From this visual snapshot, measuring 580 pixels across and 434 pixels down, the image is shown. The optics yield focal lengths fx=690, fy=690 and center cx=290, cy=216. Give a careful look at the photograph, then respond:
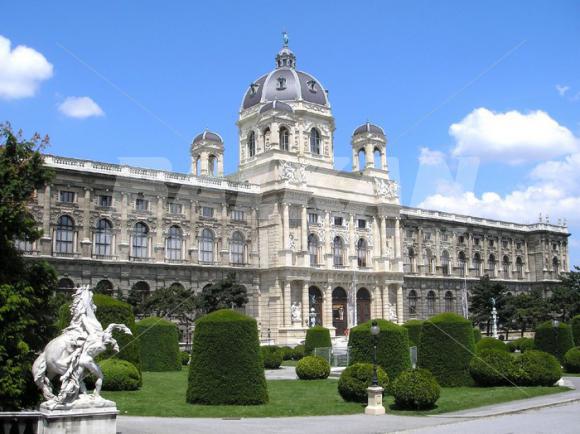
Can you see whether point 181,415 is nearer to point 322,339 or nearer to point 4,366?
point 4,366

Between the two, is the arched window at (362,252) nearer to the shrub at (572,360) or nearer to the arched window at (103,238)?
the arched window at (103,238)

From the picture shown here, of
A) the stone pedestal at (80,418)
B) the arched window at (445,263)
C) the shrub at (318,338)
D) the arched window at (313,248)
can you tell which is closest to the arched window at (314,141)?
the arched window at (313,248)

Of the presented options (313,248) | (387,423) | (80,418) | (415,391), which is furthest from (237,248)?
(80,418)

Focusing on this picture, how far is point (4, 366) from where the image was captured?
52.2 feet

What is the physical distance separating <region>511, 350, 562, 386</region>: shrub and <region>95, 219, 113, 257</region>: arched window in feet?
118

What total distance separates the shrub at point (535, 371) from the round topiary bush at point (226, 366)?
12.3 m

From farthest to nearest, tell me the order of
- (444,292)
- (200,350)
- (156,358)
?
1. (444,292)
2. (156,358)
3. (200,350)

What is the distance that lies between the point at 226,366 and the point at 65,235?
3497 centimetres

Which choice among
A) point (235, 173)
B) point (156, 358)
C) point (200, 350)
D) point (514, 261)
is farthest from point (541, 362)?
point (514, 261)

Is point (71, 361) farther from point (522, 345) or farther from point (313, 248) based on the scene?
point (313, 248)

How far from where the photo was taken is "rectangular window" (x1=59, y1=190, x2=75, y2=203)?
177ft

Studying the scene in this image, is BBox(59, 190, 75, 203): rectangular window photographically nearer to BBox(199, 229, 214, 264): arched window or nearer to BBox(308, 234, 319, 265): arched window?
BBox(199, 229, 214, 264): arched window

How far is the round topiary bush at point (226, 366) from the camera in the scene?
2241 cm

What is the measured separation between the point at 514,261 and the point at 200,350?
78.0 meters
